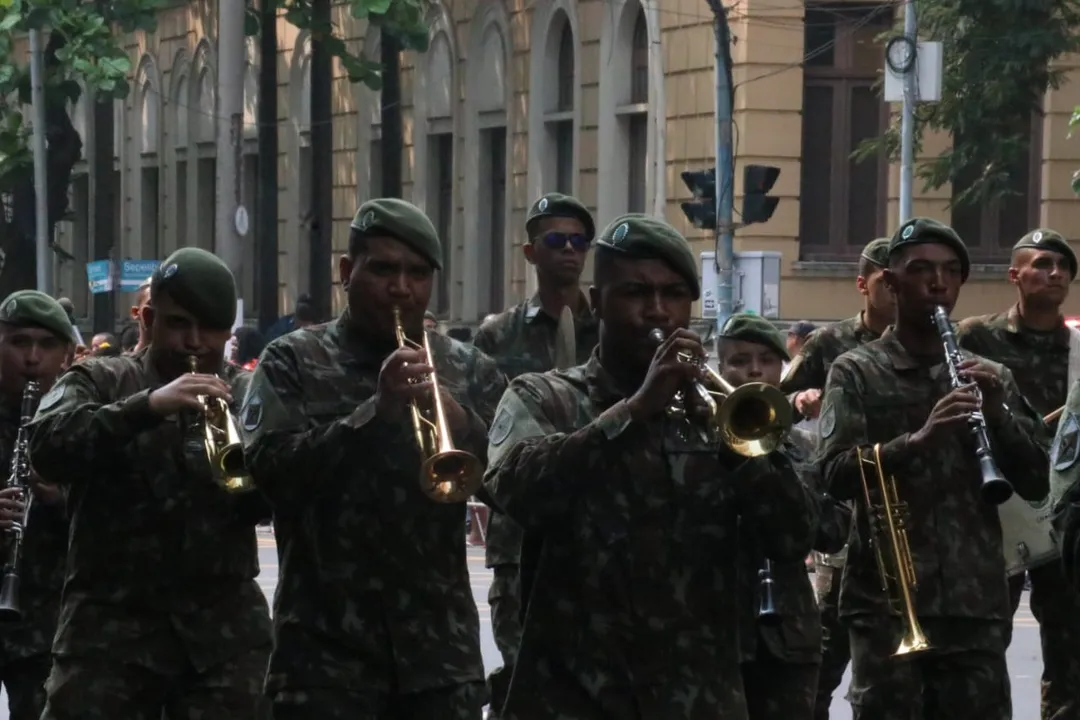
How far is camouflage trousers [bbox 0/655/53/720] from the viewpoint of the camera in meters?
9.51

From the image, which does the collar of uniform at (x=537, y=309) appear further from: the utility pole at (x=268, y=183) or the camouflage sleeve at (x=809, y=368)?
the utility pole at (x=268, y=183)

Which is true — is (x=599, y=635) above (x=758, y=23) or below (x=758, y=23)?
below

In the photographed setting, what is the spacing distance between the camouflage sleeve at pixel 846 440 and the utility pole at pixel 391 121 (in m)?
22.5

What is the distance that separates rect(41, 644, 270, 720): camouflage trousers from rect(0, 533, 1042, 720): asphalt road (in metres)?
3.26

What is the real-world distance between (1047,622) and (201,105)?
32.2 metres

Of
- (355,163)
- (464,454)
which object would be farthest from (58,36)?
(464,454)

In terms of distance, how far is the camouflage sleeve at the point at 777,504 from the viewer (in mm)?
6504

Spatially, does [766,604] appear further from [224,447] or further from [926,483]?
[224,447]

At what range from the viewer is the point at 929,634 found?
887 centimetres

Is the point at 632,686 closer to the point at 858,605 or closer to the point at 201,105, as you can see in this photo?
the point at 858,605

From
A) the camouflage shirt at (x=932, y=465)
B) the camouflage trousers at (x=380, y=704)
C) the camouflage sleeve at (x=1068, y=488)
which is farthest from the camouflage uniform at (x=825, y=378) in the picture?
the camouflage sleeve at (x=1068, y=488)

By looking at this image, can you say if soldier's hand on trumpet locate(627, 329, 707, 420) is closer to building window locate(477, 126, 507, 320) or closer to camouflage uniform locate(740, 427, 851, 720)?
camouflage uniform locate(740, 427, 851, 720)

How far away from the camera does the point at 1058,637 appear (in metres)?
10.2

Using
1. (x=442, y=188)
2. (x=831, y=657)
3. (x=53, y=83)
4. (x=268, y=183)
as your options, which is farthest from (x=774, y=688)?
(x=53, y=83)
